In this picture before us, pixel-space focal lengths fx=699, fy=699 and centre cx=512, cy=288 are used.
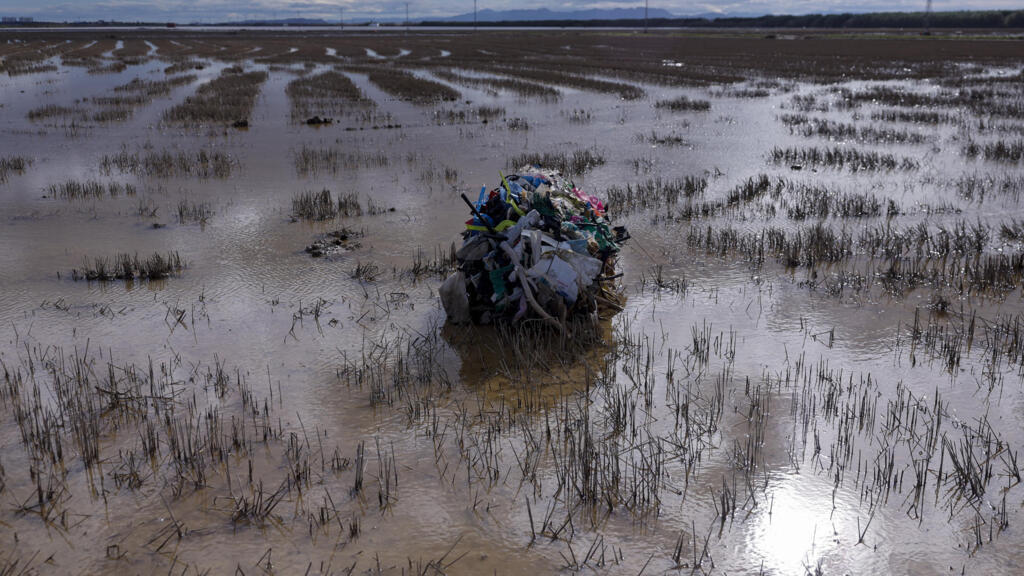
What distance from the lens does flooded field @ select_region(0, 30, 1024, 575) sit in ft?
11.3

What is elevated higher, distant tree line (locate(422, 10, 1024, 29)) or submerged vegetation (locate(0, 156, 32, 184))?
distant tree line (locate(422, 10, 1024, 29))

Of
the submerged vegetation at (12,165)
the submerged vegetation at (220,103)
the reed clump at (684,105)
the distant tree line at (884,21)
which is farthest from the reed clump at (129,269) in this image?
the distant tree line at (884,21)

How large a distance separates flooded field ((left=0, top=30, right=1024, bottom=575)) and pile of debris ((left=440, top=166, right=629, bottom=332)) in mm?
258

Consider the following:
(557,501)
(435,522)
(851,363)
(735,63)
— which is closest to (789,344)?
(851,363)

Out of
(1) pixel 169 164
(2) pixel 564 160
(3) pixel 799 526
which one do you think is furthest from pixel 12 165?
(3) pixel 799 526

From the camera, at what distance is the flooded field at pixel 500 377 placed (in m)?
3.44

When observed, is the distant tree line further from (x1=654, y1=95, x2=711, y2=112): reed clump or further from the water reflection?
the water reflection

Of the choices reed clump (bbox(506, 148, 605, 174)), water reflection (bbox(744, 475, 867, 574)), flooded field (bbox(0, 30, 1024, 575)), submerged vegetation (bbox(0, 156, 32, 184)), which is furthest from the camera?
reed clump (bbox(506, 148, 605, 174))

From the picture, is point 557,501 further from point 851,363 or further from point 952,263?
point 952,263

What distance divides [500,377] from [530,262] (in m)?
1.23

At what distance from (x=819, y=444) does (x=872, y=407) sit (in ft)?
2.14

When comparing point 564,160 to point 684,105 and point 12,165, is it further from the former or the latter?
point 12,165

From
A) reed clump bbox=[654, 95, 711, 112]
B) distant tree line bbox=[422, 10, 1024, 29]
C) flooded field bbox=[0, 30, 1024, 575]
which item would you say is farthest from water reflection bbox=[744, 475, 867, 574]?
distant tree line bbox=[422, 10, 1024, 29]

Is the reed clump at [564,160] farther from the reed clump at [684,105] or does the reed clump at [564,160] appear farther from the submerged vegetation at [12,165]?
the submerged vegetation at [12,165]
